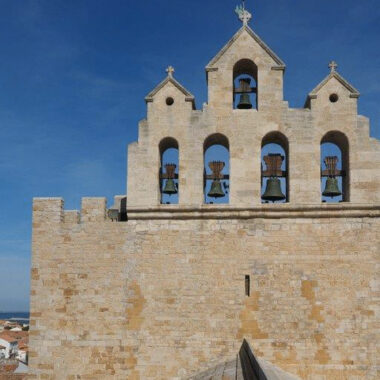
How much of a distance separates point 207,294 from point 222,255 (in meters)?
1.01

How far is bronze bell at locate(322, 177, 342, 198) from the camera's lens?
542 inches

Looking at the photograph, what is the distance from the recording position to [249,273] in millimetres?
13039

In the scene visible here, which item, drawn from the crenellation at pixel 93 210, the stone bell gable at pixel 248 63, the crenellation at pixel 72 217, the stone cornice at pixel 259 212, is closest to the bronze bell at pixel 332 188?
the stone cornice at pixel 259 212

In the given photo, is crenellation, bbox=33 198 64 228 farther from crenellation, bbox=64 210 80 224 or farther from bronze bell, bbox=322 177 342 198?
bronze bell, bbox=322 177 342 198

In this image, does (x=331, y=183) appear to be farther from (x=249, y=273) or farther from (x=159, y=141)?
(x=159, y=141)

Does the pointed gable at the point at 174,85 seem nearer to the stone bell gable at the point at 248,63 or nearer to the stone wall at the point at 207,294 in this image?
the stone bell gable at the point at 248,63

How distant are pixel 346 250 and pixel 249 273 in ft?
7.89

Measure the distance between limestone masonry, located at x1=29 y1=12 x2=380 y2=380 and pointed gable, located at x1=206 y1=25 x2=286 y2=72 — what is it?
5 cm

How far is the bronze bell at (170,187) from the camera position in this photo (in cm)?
1405

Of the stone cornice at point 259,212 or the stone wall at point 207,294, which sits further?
the stone cornice at point 259,212

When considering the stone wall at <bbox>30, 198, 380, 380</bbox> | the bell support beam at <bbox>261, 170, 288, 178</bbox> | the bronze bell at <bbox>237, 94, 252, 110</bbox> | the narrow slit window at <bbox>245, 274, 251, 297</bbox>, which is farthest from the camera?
the bronze bell at <bbox>237, 94, 252, 110</bbox>

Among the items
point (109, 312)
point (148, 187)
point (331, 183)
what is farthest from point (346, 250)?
point (109, 312)

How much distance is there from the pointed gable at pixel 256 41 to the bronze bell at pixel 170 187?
3.09 m

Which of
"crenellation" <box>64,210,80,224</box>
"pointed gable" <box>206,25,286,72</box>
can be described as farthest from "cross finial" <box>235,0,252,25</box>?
"crenellation" <box>64,210,80,224</box>
